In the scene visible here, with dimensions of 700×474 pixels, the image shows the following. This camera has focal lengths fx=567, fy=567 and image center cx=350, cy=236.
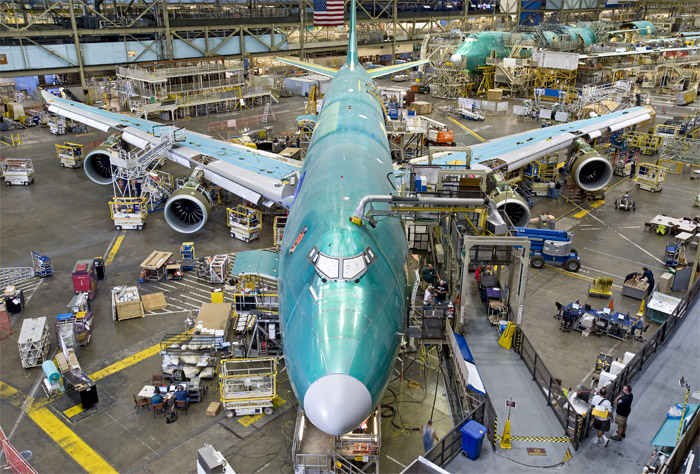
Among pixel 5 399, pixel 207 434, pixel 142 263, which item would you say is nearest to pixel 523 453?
pixel 207 434

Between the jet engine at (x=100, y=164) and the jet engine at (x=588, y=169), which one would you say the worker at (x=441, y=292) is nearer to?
the jet engine at (x=588, y=169)

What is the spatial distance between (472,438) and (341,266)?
16.2 ft

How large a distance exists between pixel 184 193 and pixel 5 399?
13868 millimetres

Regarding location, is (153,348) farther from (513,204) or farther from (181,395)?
(513,204)

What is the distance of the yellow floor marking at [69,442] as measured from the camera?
1642cm

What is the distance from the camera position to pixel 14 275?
27.4m

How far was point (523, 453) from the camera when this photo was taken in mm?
12609

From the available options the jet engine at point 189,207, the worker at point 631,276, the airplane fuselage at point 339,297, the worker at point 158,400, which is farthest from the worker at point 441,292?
the jet engine at point 189,207

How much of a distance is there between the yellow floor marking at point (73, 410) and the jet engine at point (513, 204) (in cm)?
1996

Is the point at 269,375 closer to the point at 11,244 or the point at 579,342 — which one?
the point at 579,342

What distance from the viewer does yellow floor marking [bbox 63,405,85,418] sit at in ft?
61.1

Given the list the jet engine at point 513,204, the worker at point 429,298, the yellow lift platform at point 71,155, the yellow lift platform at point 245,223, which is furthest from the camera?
the yellow lift platform at point 71,155

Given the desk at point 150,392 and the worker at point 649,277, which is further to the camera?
the worker at point 649,277

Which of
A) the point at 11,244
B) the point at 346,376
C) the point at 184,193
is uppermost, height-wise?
the point at 346,376
